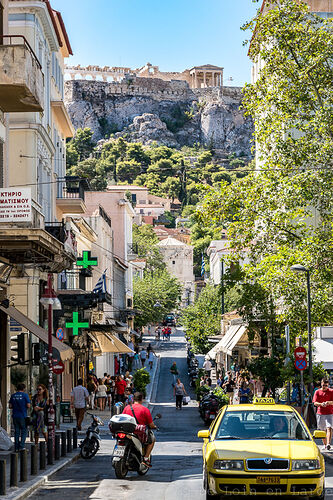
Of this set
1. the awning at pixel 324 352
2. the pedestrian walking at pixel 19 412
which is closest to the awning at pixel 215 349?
the awning at pixel 324 352

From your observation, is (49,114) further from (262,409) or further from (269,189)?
(262,409)

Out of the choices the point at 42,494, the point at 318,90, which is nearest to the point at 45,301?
the point at 42,494

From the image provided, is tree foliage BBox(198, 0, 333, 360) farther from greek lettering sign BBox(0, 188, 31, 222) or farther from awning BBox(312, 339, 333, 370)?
greek lettering sign BBox(0, 188, 31, 222)

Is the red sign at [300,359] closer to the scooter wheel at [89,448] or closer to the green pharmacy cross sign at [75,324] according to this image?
the scooter wheel at [89,448]

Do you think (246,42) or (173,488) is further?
(246,42)

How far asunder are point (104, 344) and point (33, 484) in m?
27.8

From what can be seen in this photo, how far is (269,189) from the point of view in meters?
28.2

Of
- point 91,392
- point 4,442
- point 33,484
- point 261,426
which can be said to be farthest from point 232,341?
point 261,426

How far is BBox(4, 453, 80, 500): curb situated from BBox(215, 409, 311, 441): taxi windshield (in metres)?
2.83

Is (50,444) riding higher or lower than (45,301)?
lower

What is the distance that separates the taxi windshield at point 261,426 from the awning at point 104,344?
91.0 ft

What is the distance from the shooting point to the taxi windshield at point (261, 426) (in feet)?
40.8

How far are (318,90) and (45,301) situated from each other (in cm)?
1163

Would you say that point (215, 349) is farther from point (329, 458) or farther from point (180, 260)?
point (180, 260)
